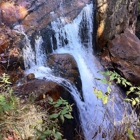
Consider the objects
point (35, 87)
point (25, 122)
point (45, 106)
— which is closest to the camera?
point (25, 122)

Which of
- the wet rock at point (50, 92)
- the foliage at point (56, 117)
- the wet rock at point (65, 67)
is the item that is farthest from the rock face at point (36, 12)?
the foliage at point (56, 117)

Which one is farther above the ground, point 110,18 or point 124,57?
point 110,18

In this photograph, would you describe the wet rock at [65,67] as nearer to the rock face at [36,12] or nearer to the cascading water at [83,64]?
the cascading water at [83,64]

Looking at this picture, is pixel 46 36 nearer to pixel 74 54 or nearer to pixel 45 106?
pixel 74 54

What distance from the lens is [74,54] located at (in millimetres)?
5750

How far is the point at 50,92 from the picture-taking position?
3746 millimetres

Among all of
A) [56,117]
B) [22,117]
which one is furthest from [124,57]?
[56,117]

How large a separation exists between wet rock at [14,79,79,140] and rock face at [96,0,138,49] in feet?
9.10

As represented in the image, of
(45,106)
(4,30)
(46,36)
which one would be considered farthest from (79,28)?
(45,106)

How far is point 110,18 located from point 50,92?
3318 millimetres

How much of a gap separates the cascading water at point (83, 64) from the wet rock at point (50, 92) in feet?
0.85

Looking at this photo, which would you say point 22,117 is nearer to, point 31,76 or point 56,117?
point 56,117

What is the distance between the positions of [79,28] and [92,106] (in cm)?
252

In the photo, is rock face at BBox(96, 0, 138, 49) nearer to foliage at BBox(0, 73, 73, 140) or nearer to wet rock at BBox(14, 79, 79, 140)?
wet rock at BBox(14, 79, 79, 140)
